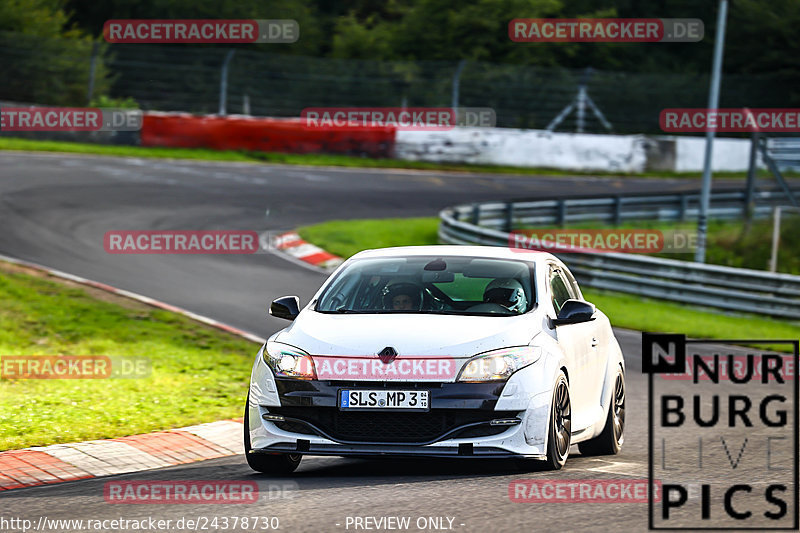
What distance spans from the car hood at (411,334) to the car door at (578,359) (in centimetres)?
41

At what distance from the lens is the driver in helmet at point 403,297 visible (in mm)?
8312

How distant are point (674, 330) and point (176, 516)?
13462 mm

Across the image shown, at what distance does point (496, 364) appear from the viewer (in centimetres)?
739

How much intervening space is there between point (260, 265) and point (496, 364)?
14.2 meters

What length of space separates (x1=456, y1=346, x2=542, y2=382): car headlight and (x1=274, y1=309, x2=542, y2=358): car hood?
0.16 ft

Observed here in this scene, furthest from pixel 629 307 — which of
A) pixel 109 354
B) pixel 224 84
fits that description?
pixel 224 84

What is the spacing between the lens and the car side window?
28.7 ft

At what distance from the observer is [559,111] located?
38688 millimetres

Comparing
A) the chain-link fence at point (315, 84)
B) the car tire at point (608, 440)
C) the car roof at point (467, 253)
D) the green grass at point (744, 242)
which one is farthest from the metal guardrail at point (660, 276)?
the car roof at point (467, 253)

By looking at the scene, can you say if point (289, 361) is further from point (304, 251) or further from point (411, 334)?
point (304, 251)

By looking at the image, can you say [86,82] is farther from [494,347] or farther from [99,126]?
[494,347]

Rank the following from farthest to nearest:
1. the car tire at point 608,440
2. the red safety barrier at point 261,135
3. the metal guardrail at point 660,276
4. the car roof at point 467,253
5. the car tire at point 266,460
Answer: the red safety barrier at point 261,135
the metal guardrail at point 660,276
the car tire at point 608,440
the car roof at point 467,253
the car tire at point 266,460

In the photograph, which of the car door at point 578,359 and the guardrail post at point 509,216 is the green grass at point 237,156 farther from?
the car door at point 578,359

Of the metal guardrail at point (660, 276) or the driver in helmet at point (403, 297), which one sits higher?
the driver in helmet at point (403, 297)
